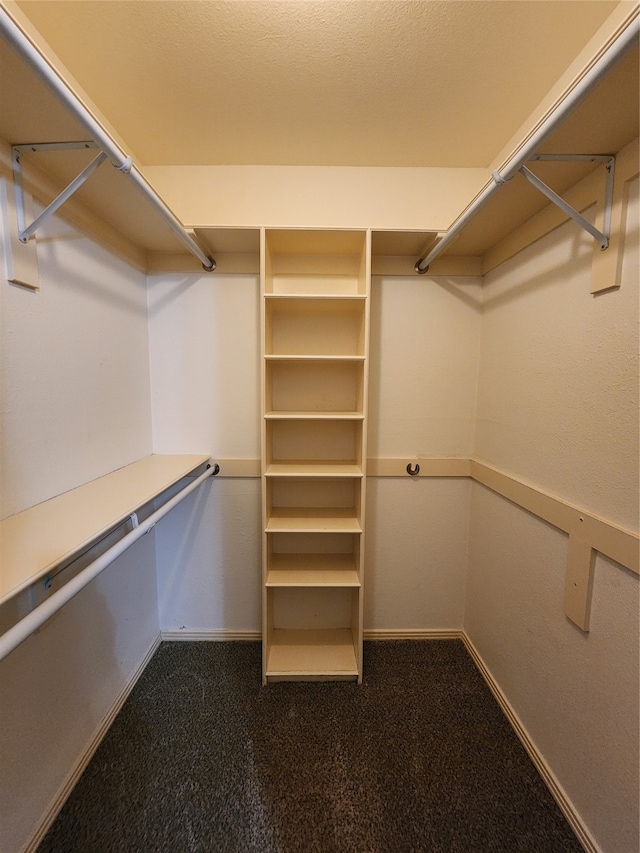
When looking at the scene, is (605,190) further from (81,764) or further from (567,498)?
(81,764)

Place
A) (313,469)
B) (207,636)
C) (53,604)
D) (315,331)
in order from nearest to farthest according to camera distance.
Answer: (53,604) → (313,469) → (315,331) → (207,636)

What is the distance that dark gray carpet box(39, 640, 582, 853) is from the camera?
0.98 meters

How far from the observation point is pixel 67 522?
2.76 ft

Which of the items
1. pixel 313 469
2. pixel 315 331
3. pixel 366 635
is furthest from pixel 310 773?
pixel 315 331

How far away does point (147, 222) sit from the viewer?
1.29m

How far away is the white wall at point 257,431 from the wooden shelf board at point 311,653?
0.18 metres

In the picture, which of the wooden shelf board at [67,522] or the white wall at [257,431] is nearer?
the wooden shelf board at [67,522]

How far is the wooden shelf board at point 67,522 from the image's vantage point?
0.63m

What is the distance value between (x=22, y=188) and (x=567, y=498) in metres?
2.02

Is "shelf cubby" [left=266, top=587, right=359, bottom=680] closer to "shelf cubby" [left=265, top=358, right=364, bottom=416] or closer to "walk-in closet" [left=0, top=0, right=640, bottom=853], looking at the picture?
"walk-in closet" [left=0, top=0, right=640, bottom=853]

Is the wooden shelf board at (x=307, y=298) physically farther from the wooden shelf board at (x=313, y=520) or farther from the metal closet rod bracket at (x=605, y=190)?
the wooden shelf board at (x=313, y=520)

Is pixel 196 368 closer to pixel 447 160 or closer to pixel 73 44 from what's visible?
pixel 73 44

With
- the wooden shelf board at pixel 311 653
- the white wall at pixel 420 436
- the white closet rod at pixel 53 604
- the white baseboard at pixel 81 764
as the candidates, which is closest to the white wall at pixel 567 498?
the white wall at pixel 420 436

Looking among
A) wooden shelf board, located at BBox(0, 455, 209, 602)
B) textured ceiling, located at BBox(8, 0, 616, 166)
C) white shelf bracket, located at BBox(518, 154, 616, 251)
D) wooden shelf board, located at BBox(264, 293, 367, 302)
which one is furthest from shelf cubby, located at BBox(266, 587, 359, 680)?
textured ceiling, located at BBox(8, 0, 616, 166)
